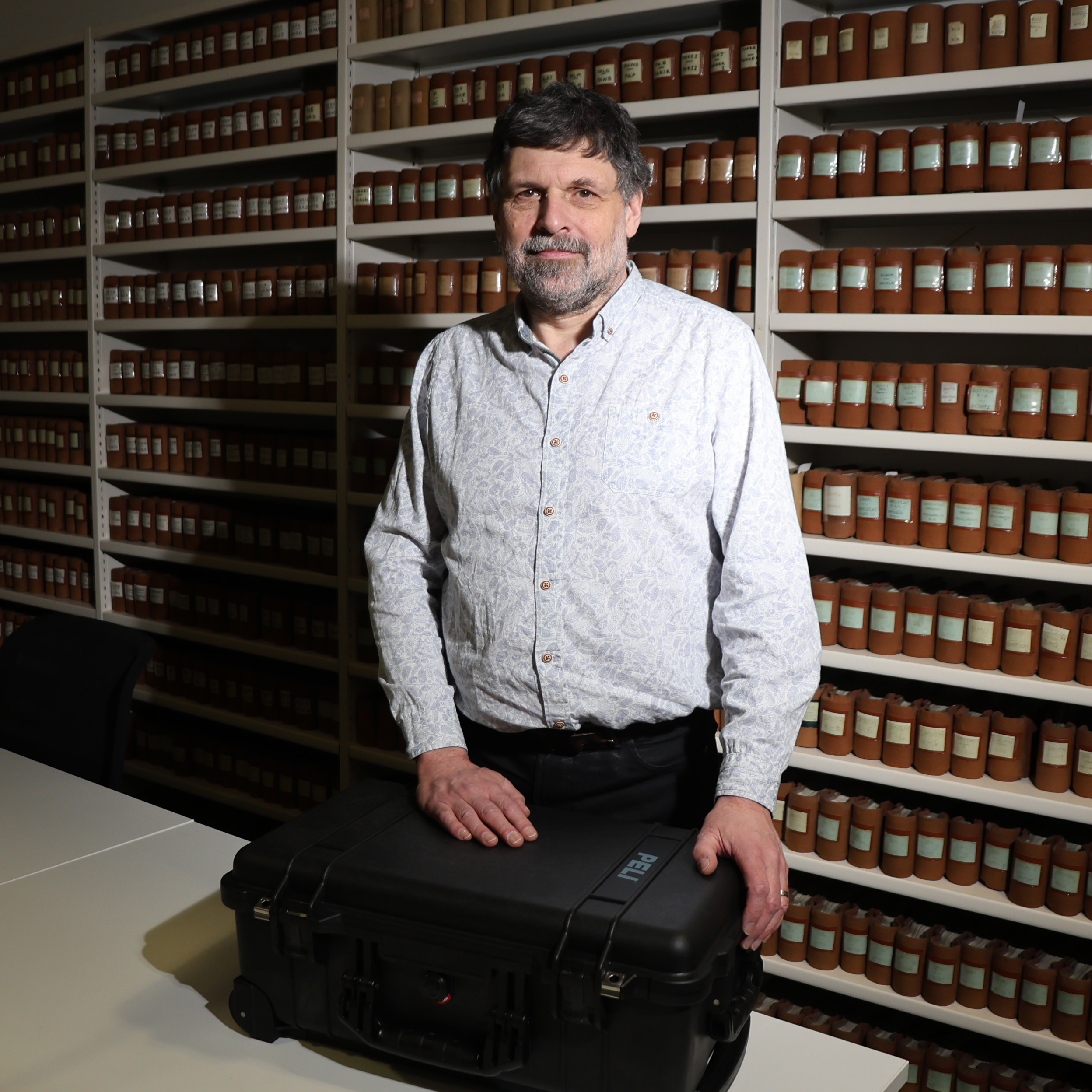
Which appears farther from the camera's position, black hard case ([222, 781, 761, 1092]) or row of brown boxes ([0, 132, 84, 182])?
row of brown boxes ([0, 132, 84, 182])

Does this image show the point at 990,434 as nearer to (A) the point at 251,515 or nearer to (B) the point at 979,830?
(B) the point at 979,830

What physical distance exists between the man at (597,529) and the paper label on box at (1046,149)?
3.50 feet

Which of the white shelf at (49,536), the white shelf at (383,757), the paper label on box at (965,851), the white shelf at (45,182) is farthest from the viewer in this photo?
the white shelf at (49,536)

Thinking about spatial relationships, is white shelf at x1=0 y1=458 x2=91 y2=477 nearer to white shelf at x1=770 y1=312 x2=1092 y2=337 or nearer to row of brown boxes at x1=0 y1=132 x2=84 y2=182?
row of brown boxes at x1=0 y1=132 x2=84 y2=182

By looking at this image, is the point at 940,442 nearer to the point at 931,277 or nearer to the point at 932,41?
the point at 931,277

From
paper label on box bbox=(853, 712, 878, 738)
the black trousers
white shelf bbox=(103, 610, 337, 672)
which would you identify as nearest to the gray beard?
the black trousers

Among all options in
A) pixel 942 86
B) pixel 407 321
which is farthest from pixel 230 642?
pixel 942 86

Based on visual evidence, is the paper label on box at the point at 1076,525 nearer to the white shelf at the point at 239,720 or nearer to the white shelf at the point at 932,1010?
the white shelf at the point at 932,1010

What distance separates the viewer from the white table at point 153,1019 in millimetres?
989

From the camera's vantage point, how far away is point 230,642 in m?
3.37

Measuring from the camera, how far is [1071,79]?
2039mm

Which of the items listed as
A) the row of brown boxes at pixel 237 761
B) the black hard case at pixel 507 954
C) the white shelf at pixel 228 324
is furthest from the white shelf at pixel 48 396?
the black hard case at pixel 507 954

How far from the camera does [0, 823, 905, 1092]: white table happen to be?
0.99m

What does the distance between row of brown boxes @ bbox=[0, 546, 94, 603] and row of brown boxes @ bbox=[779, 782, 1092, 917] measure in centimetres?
267
